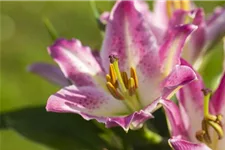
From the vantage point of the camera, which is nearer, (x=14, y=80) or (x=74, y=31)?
(x=14, y=80)

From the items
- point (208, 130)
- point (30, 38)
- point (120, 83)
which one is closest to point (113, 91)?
point (120, 83)

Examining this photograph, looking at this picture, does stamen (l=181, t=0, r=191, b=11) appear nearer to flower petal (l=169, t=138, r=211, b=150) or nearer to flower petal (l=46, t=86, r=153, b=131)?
flower petal (l=46, t=86, r=153, b=131)

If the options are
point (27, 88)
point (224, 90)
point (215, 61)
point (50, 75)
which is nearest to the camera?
point (224, 90)

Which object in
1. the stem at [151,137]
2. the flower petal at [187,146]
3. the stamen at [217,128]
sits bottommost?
the flower petal at [187,146]

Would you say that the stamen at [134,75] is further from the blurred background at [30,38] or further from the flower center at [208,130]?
the blurred background at [30,38]

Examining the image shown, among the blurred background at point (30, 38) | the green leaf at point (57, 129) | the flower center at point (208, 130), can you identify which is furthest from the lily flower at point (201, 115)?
the blurred background at point (30, 38)

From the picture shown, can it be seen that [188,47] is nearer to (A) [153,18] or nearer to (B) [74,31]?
(A) [153,18]

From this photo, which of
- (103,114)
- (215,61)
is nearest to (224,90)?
(103,114)
